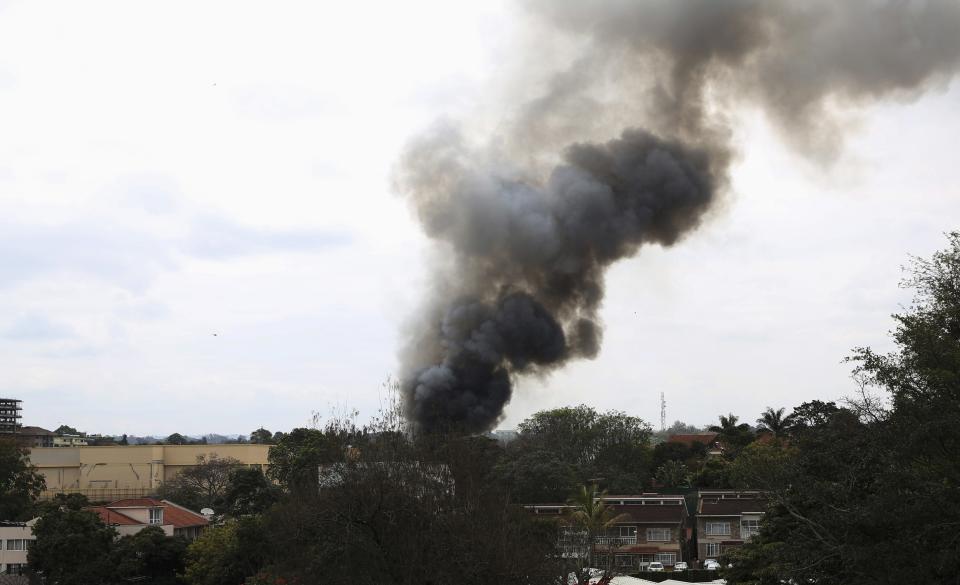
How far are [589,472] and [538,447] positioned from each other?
14.8ft

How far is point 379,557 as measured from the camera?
23406mm

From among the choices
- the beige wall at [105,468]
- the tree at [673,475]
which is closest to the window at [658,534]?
the tree at [673,475]

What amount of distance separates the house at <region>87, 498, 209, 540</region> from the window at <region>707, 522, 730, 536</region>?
81.7 feet

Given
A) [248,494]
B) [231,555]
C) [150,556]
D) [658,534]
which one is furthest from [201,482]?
[658,534]

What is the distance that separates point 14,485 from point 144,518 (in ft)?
59.5

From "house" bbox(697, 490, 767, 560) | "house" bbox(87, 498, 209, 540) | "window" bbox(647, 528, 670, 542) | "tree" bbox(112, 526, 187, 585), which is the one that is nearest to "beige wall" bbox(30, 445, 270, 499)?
"house" bbox(87, 498, 209, 540)

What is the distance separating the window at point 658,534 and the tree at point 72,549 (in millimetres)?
24800

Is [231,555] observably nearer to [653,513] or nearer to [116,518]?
[116,518]

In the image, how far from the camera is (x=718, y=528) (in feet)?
159

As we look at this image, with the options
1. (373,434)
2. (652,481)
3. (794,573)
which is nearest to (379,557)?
(373,434)

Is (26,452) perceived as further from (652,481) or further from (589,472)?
(652,481)

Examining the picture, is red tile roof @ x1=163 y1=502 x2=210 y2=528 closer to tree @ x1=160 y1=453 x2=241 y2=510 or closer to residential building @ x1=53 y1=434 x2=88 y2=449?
tree @ x1=160 y1=453 x2=241 y2=510

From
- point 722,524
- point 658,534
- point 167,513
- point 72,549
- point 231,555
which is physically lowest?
point 658,534

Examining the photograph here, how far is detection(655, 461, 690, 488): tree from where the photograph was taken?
69688mm
